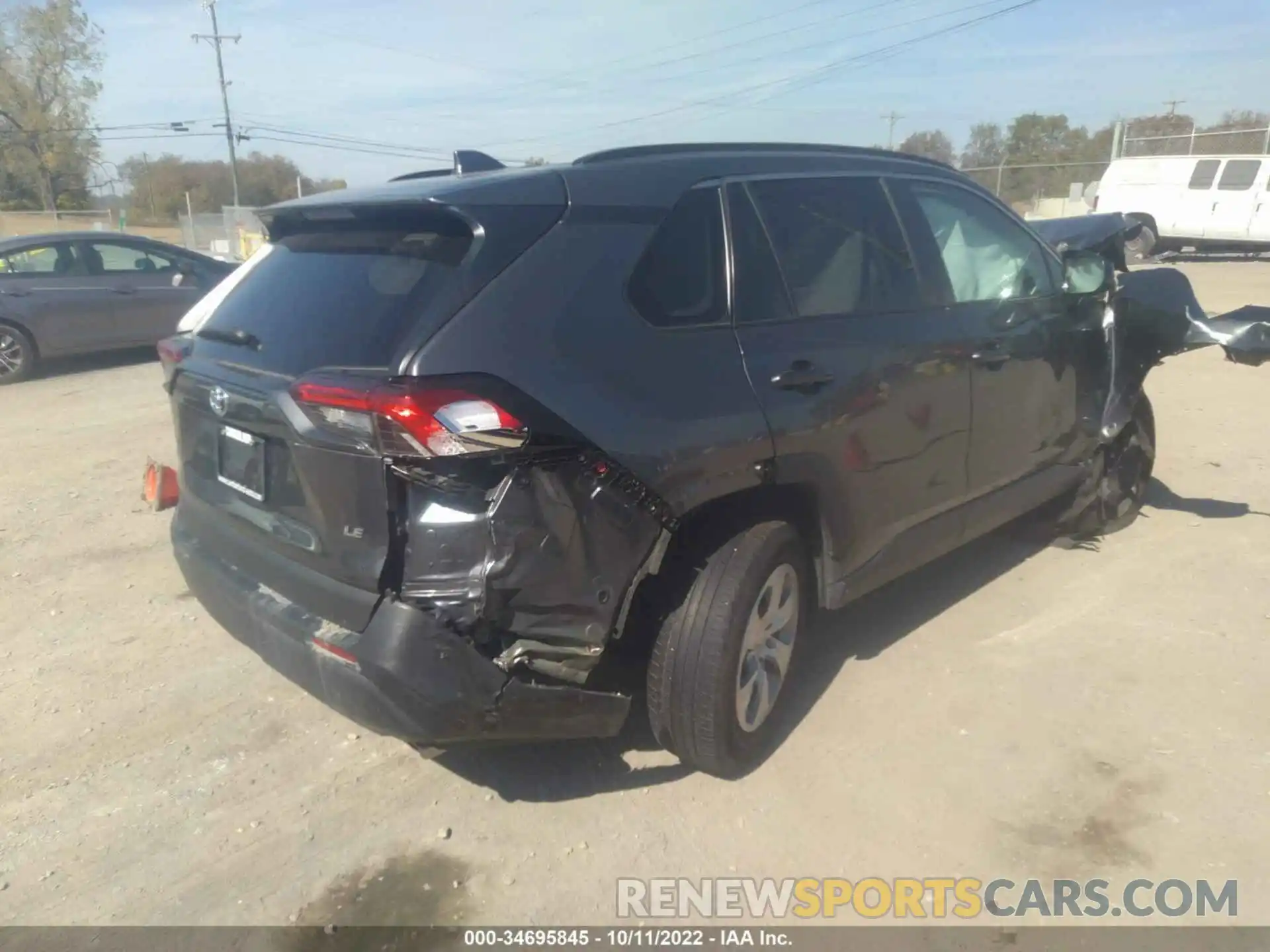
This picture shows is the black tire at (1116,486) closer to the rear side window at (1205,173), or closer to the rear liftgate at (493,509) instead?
the rear liftgate at (493,509)

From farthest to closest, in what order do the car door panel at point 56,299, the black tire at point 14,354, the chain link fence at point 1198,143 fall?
the chain link fence at point 1198,143 → the car door panel at point 56,299 → the black tire at point 14,354

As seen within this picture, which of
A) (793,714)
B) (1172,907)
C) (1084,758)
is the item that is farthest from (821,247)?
(1172,907)

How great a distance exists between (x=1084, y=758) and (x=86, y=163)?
66.0 metres

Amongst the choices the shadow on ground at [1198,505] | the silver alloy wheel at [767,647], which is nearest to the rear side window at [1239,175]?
the shadow on ground at [1198,505]

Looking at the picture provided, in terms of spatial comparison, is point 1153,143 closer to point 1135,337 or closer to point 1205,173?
point 1205,173

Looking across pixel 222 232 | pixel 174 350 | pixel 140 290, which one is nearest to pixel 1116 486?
pixel 174 350

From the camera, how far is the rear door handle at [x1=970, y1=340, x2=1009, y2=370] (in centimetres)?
411

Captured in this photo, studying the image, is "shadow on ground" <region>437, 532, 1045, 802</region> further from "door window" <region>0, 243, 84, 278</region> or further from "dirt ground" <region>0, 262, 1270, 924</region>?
"door window" <region>0, 243, 84, 278</region>

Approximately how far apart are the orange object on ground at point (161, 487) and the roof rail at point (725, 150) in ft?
11.5

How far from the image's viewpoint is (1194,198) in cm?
2184

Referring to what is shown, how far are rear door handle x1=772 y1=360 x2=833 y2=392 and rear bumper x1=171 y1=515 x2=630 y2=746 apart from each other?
3.64 feet

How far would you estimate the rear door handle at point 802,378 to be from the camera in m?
3.21

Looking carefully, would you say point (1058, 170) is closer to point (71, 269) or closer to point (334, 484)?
point (71, 269)

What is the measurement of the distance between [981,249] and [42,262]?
10.3 meters
